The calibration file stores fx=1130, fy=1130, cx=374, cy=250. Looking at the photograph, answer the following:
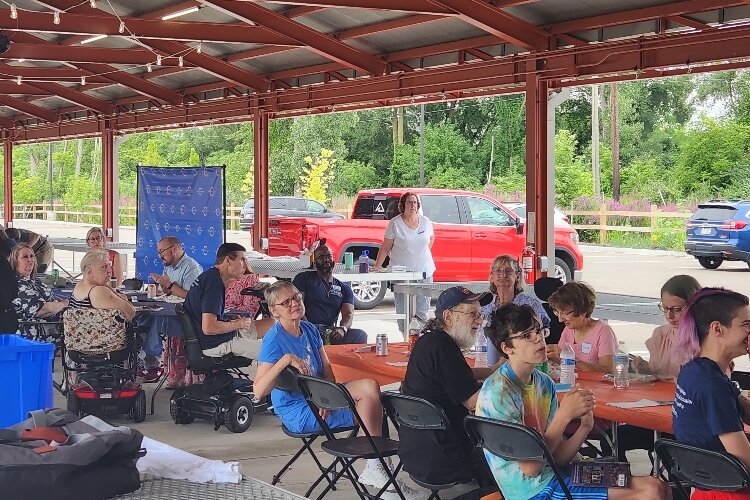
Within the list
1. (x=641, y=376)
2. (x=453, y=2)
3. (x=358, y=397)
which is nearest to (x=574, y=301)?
(x=641, y=376)

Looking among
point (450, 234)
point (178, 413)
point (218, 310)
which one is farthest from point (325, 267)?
point (450, 234)

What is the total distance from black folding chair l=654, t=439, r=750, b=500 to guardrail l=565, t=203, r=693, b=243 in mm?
27200

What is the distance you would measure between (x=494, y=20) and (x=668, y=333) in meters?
4.89

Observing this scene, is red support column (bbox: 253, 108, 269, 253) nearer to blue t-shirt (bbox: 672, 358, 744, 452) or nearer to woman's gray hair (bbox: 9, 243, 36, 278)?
woman's gray hair (bbox: 9, 243, 36, 278)

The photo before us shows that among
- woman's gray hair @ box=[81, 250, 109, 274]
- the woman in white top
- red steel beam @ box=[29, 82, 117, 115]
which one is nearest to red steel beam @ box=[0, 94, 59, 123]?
red steel beam @ box=[29, 82, 117, 115]

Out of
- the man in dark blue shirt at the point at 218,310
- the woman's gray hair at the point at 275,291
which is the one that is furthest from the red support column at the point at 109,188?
the woman's gray hair at the point at 275,291

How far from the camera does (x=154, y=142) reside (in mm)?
48750

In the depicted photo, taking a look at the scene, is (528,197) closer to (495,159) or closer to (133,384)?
(133,384)

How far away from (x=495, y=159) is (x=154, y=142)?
53.4 ft

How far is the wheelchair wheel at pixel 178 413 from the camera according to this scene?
7.78 m

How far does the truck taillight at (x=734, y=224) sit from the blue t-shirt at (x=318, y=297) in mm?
15444

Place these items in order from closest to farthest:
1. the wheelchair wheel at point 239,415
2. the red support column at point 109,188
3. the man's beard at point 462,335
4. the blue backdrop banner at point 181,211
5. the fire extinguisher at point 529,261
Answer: the man's beard at point 462,335 → the wheelchair wheel at point 239,415 → the fire extinguisher at point 529,261 → the blue backdrop banner at point 181,211 → the red support column at point 109,188

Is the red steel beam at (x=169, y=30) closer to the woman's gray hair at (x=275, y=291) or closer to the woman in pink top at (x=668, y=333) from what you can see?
the woman's gray hair at (x=275, y=291)

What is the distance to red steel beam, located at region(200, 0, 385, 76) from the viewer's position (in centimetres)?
1150
